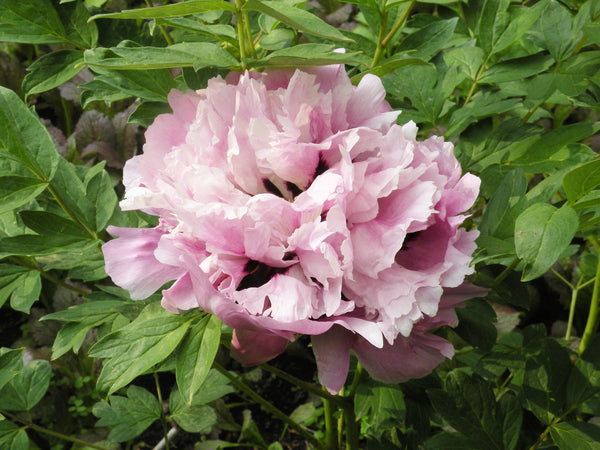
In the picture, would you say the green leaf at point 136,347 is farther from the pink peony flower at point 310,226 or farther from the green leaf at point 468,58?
the green leaf at point 468,58

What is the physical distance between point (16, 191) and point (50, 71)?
15cm

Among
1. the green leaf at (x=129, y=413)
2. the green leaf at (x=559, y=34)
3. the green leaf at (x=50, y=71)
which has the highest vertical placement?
the green leaf at (x=50, y=71)

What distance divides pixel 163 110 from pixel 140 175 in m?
0.10

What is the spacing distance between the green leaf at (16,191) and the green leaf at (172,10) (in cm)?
27

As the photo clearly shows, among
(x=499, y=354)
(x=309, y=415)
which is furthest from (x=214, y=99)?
(x=309, y=415)

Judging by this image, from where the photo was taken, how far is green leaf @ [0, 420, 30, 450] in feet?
2.88

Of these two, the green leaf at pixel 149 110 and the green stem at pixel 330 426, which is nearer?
the green leaf at pixel 149 110

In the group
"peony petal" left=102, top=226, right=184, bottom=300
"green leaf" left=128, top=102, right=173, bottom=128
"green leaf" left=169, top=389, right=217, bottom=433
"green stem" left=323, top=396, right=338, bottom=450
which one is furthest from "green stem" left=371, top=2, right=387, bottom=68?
"green leaf" left=169, top=389, right=217, bottom=433

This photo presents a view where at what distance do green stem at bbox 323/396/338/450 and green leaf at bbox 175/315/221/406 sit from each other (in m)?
0.37

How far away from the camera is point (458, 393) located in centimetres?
73

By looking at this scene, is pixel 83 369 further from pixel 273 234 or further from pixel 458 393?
pixel 273 234

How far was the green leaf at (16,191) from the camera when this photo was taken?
2.20ft

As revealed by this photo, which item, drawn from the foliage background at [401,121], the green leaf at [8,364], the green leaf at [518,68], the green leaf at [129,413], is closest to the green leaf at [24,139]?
the foliage background at [401,121]

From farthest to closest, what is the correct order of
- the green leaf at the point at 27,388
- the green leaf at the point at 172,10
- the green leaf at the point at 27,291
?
the green leaf at the point at 27,388 < the green leaf at the point at 27,291 < the green leaf at the point at 172,10
